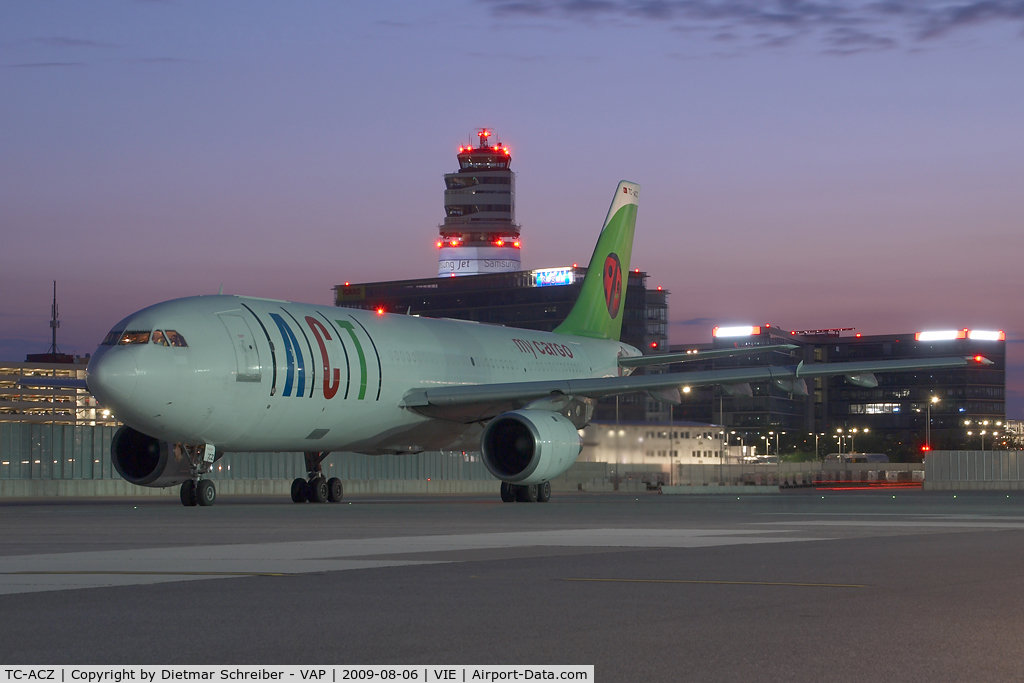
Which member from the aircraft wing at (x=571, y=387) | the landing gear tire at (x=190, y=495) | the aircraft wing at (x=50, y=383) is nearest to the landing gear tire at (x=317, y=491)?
the aircraft wing at (x=571, y=387)

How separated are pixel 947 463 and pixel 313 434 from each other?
37.0 metres

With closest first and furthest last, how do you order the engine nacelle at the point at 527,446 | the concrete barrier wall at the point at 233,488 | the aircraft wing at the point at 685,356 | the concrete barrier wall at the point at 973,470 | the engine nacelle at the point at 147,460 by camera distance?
1. the engine nacelle at the point at 147,460
2. the engine nacelle at the point at 527,446
3. the aircraft wing at the point at 685,356
4. the concrete barrier wall at the point at 233,488
5. the concrete barrier wall at the point at 973,470

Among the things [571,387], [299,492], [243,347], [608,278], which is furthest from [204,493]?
[608,278]

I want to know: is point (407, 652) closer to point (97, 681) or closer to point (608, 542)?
point (97, 681)

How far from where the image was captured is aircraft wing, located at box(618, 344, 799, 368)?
3344cm

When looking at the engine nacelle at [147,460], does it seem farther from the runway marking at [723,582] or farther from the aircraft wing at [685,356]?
the runway marking at [723,582]

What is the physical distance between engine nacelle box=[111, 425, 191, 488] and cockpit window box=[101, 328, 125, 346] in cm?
330

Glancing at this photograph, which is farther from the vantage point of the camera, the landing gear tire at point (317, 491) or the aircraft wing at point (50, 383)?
the aircraft wing at point (50, 383)

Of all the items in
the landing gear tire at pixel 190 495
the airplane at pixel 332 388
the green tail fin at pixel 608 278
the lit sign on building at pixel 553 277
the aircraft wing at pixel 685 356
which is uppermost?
the lit sign on building at pixel 553 277

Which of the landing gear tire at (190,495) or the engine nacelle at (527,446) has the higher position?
the engine nacelle at (527,446)

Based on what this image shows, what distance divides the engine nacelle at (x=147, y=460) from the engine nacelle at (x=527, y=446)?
6.32 metres

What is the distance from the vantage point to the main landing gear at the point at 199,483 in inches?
976
